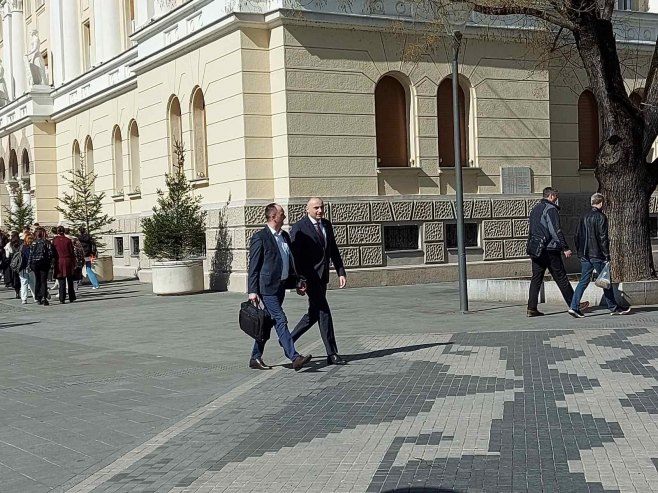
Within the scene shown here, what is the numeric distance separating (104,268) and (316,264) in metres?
19.5

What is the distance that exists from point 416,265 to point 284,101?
4926 mm

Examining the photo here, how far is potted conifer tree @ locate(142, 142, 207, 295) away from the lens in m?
23.3

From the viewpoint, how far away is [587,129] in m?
27.9

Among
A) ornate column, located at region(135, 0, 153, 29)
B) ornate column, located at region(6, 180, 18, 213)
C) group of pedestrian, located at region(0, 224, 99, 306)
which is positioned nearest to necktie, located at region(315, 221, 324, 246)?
group of pedestrian, located at region(0, 224, 99, 306)

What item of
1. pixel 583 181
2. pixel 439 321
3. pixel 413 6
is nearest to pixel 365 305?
pixel 439 321

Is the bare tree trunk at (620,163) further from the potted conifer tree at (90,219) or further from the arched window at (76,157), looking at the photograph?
the arched window at (76,157)

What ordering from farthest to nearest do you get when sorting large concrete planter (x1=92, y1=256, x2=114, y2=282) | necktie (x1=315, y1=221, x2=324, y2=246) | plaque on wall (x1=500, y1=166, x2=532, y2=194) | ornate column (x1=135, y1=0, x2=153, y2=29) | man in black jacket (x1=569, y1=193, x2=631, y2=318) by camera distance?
large concrete planter (x1=92, y1=256, x2=114, y2=282) < ornate column (x1=135, y1=0, x2=153, y2=29) < plaque on wall (x1=500, y1=166, x2=532, y2=194) < man in black jacket (x1=569, y1=193, x2=631, y2=318) < necktie (x1=315, y1=221, x2=324, y2=246)

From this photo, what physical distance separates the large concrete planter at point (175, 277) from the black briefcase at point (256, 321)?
494 inches

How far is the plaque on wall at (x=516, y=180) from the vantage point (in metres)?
25.5

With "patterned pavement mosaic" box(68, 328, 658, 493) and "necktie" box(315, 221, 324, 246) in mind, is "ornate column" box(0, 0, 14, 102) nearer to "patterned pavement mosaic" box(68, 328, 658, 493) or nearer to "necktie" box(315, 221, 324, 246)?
"necktie" box(315, 221, 324, 246)

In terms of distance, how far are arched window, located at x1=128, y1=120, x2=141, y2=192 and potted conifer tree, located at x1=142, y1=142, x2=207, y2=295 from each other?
7.54 m

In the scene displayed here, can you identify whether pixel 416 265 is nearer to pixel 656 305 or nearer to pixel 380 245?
pixel 380 245

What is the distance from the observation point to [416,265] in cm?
2416

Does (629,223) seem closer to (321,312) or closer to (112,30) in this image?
(321,312)
